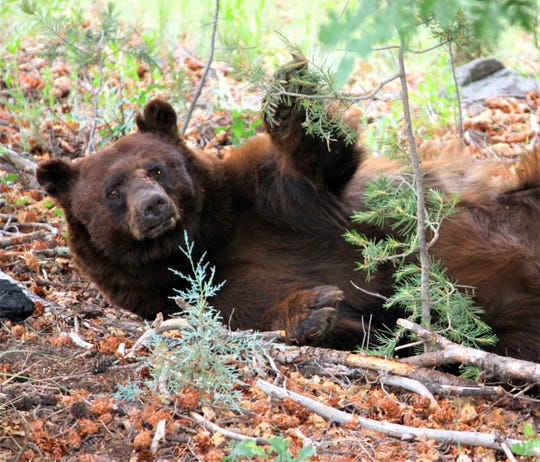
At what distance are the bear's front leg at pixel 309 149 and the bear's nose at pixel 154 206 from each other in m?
0.83

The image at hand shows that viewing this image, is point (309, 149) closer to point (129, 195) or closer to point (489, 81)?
point (129, 195)

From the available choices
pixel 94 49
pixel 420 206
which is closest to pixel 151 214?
pixel 420 206

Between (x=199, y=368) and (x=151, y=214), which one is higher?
(x=151, y=214)

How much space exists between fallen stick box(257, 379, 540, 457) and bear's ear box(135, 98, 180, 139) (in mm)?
2516

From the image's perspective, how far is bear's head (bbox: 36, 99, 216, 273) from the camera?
5.14m

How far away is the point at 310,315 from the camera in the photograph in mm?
4668

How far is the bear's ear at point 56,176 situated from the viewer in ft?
18.0

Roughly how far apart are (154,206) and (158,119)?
1.03 m

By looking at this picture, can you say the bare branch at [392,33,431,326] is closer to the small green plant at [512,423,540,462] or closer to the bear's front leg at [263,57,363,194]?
the bear's front leg at [263,57,363,194]

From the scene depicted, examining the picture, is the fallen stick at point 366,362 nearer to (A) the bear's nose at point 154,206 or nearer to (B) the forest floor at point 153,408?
(B) the forest floor at point 153,408

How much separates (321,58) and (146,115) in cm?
185

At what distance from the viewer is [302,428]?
11.9 ft

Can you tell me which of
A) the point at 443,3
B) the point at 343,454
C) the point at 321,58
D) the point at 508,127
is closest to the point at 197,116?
the point at 508,127

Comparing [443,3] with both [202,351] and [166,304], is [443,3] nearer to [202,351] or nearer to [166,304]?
[202,351]
